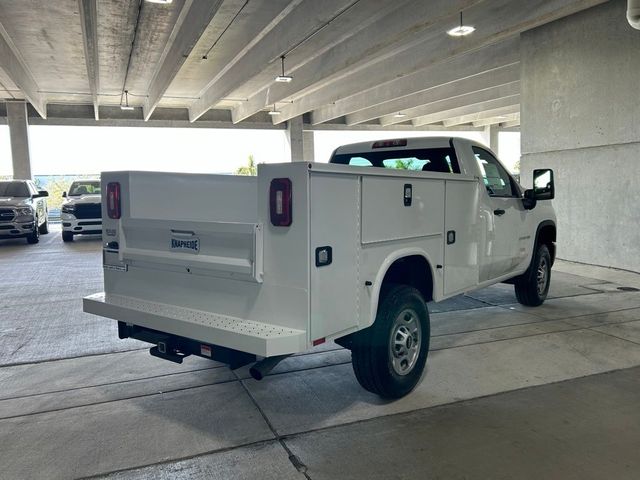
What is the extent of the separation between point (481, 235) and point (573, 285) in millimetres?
4161

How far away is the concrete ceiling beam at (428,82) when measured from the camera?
46.4ft

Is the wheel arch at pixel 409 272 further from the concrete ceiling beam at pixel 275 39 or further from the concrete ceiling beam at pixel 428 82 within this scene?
the concrete ceiling beam at pixel 428 82

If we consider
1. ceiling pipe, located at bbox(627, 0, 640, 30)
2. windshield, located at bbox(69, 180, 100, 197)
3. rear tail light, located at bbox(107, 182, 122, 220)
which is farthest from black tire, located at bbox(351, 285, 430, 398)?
windshield, located at bbox(69, 180, 100, 197)

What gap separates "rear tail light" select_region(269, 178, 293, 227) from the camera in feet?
9.64

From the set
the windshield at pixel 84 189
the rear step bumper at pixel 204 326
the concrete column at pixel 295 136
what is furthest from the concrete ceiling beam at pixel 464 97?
the rear step bumper at pixel 204 326

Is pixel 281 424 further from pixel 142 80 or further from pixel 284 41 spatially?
pixel 142 80

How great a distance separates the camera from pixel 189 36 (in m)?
11.3

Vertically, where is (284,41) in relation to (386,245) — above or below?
above

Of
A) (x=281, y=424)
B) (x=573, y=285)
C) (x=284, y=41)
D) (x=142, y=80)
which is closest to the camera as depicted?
(x=281, y=424)

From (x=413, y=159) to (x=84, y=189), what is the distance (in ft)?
45.1

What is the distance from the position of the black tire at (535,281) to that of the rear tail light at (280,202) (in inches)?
175

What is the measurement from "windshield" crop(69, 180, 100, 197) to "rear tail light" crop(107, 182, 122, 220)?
1313cm

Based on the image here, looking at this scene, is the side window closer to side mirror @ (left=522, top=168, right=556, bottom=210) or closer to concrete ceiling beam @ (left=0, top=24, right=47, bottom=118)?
side mirror @ (left=522, top=168, right=556, bottom=210)

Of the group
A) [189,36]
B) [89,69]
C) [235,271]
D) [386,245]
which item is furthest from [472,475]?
[89,69]
